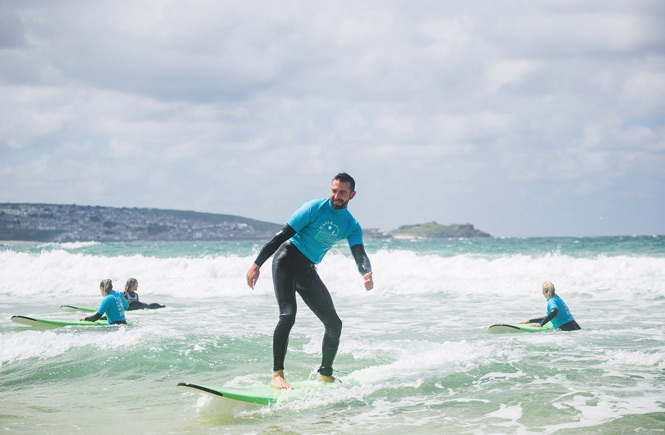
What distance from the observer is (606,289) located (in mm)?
18422

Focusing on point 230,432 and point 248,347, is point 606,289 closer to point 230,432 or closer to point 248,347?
point 248,347

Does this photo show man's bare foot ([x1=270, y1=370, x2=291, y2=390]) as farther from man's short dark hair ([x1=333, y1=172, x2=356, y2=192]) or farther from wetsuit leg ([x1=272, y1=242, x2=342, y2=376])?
man's short dark hair ([x1=333, y1=172, x2=356, y2=192])

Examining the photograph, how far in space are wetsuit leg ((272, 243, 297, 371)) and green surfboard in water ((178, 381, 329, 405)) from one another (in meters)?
0.26

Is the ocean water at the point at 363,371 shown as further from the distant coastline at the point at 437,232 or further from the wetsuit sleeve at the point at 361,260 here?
the distant coastline at the point at 437,232

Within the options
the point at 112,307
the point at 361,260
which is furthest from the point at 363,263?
the point at 112,307

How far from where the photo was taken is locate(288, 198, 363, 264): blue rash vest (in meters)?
6.07

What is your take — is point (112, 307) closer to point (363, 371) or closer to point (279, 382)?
point (363, 371)

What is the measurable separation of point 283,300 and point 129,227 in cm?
10542

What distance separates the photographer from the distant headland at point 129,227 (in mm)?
100500

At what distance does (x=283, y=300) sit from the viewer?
20.2ft

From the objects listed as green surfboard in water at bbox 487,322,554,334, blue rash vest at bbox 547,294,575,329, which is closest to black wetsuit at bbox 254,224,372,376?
green surfboard in water at bbox 487,322,554,334

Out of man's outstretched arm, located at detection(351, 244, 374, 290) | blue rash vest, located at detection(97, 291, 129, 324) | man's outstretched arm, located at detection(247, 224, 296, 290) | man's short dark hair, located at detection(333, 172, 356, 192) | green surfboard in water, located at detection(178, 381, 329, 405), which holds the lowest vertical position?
green surfboard in water, located at detection(178, 381, 329, 405)

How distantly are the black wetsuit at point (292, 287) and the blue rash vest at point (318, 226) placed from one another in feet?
0.26

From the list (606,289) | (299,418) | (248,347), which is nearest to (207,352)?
(248,347)
